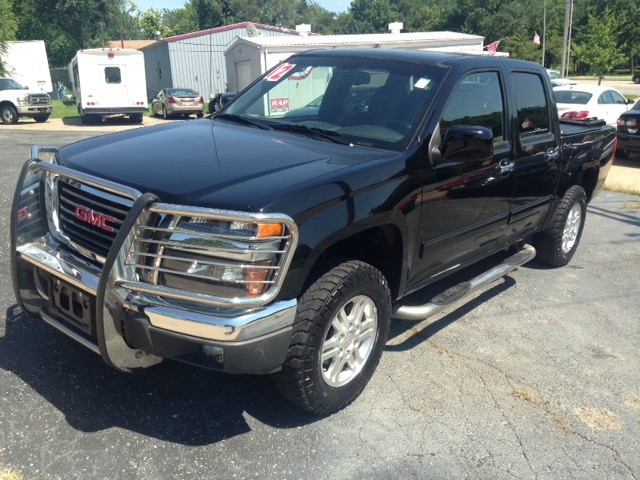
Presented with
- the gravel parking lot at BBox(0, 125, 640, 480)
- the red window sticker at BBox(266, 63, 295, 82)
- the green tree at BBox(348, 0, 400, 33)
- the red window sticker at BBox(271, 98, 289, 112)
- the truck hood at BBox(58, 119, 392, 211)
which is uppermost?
the green tree at BBox(348, 0, 400, 33)

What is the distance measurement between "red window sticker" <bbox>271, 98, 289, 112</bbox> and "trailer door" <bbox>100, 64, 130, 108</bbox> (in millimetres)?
21248

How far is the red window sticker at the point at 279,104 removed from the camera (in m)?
4.28

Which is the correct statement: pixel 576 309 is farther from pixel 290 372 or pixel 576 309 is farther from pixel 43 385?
pixel 43 385

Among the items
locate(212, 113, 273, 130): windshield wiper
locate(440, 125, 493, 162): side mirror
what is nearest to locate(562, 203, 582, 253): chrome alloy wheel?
locate(440, 125, 493, 162): side mirror

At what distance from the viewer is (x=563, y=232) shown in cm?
594

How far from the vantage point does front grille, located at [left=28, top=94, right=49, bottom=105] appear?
76.7 feet

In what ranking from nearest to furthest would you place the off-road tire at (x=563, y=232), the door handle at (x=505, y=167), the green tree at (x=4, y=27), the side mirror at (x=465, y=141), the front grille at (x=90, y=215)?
1. the front grille at (x=90, y=215)
2. the side mirror at (x=465, y=141)
3. the door handle at (x=505, y=167)
4. the off-road tire at (x=563, y=232)
5. the green tree at (x=4, y=27)

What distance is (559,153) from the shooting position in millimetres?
5328

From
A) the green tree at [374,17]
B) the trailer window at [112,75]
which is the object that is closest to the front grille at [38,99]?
the trailer window at [112,75]

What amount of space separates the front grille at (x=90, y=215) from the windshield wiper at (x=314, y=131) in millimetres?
1342

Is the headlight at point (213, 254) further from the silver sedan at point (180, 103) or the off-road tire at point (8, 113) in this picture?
the silver sedan at point (180, 103)

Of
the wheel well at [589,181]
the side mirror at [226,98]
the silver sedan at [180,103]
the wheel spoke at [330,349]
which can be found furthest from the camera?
the silver sedan at [180,103]

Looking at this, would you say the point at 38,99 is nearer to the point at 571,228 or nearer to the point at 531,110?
the point at 571,228

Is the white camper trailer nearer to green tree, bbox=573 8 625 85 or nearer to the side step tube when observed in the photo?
the side step tube
